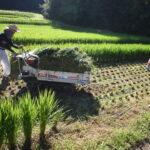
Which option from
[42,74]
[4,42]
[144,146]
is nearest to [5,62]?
[4,42]

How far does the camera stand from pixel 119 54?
1063 centimetres

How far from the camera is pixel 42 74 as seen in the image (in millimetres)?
6004

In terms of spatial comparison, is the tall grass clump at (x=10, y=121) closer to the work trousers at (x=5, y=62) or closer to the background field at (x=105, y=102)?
the background field at (x=105, y=102)

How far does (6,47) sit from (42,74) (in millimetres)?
1462

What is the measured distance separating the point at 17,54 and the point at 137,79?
493 cm

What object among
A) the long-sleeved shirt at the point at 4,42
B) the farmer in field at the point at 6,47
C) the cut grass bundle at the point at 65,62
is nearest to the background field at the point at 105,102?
the farmer in field at the point at 6,47

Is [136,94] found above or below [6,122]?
below

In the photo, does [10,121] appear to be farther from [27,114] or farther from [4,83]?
[4,83]

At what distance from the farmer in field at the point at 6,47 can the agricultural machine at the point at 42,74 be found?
522mm

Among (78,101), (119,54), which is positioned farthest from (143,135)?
(119,54)

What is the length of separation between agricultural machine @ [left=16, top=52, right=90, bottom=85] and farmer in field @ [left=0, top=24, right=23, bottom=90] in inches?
20.5

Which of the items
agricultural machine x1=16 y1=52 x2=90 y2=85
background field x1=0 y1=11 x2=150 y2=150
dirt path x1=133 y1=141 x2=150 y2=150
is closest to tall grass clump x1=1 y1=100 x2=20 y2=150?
background field x1=0 y1=11 x2=150 y2=150

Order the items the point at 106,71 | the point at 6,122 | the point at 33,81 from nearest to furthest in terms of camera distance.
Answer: the point at 6,122, the point at 33,81, the point at 106,71

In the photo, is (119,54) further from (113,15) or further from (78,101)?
(113,15)
